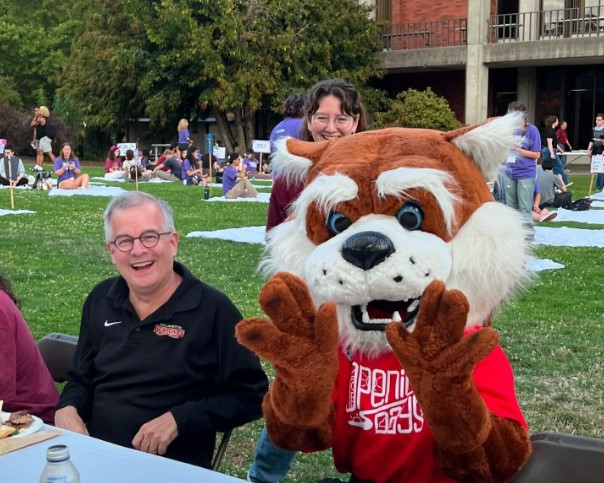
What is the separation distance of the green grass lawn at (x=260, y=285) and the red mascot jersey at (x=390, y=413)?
1.01ft

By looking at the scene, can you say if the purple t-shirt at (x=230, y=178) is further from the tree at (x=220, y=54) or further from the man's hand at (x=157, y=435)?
the man's hand at (x=157, y=435)

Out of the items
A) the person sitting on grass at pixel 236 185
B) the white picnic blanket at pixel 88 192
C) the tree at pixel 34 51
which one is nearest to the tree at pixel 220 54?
the tree at pixel 34 51

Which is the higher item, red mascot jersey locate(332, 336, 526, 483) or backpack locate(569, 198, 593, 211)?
red mascot jersey locate(332, 336, 526, 483)

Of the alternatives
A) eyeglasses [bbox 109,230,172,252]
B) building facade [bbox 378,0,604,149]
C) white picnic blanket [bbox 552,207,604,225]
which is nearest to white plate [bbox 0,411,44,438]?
eyeglasses [bbox 109,230,172,252]

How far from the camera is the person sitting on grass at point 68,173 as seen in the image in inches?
701

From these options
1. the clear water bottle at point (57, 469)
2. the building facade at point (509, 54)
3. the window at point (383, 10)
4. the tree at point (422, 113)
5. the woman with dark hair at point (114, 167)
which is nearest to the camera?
the clear water bottle at point (57, 469)

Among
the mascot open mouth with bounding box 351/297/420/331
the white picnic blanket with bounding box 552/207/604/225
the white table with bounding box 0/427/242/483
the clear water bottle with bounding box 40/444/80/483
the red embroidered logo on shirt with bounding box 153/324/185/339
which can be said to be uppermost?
the mascot open mouth with bounding box 351/297/420/331

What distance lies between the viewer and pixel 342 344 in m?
2.18

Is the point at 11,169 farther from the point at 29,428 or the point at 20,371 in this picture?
the point at 29,428

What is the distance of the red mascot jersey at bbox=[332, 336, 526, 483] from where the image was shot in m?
2.08

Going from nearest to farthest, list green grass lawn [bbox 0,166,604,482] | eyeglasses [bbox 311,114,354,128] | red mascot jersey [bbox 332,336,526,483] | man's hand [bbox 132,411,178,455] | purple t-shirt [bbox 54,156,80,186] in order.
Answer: red mascot jersey [bbox 332,336,526,483], man's hand [bbox 132,411,178,455], eyeglasses [bbox 311,114,354,128], green grass lawn [bbox 0,166,604,482], purple t-shirt [bbox 54,156,80,186]

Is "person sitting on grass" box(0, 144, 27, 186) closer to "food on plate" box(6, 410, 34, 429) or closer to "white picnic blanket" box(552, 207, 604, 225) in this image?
"white picnic blanket" box(552, 207, 604, 225)

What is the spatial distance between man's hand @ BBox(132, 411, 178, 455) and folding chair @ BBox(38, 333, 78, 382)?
79 centimetres

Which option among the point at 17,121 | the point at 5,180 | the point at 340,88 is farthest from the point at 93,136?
the point at 340,88
